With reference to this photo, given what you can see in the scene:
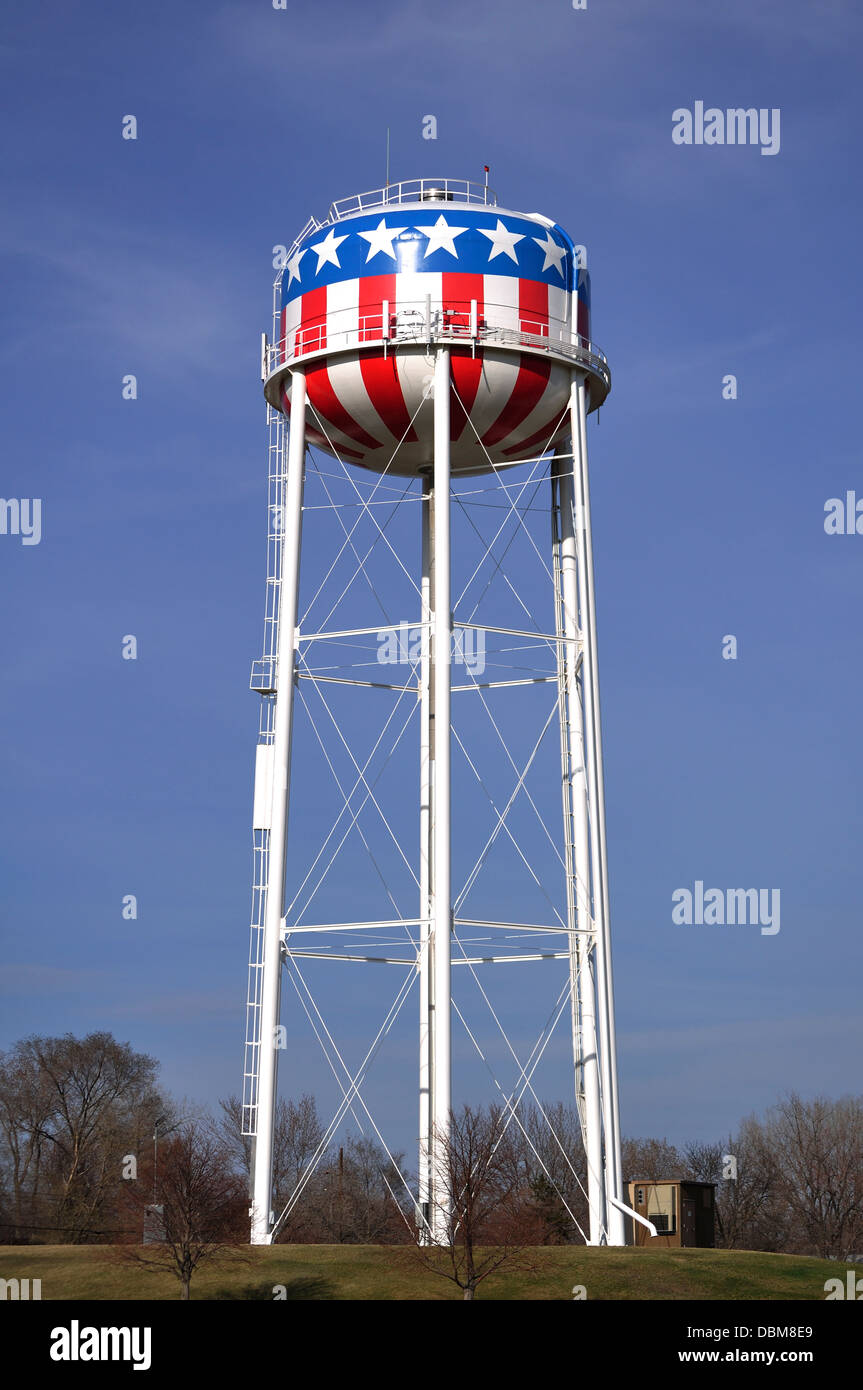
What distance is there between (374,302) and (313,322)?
106 centimetres

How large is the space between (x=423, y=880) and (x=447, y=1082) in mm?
3517

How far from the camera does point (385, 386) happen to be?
25.1m

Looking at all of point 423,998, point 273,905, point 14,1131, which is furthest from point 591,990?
point 14,1131

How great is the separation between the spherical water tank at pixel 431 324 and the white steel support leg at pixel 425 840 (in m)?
1.65

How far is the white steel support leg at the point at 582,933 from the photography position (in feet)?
80.3

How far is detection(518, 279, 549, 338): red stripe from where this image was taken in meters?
25.2

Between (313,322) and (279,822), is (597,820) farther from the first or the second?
(313,322)

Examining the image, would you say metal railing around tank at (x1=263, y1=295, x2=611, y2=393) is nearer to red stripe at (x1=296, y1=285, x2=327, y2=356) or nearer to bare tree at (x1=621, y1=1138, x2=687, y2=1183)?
red stripe at (x1=296, y1=285, x2=327, y2=356)

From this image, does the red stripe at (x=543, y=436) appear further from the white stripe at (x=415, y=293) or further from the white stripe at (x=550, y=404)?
the white stripe at (x=415, y=293)

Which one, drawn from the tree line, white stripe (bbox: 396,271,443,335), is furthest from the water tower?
the tree line

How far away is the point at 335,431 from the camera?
85.9 feet

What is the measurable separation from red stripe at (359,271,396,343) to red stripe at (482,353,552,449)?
81.8 inches

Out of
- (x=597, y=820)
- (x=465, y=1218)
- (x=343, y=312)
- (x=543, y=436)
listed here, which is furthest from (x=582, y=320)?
(x=465, y=1218)
